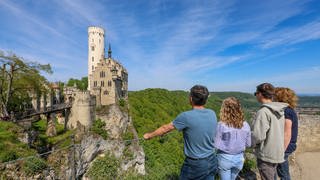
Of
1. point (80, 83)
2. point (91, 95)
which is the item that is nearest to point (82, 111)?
point (91, 95)

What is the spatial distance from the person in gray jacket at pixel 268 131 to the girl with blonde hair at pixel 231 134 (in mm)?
219

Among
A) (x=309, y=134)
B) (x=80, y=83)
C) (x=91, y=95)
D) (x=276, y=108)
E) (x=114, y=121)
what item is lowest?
(x=114, y=121)

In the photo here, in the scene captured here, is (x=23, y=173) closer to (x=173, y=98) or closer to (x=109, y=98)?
(x=109, y=98)

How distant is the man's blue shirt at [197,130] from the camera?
2832mm

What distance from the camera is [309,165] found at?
872 cm

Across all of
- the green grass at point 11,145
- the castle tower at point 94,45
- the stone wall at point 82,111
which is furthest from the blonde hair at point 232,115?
the castle tower at point 94,45

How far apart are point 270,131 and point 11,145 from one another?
551 inches

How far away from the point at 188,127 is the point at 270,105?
1495 mm

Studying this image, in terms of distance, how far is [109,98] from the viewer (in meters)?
29.1

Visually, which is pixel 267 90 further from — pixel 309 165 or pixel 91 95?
pixel 91 95

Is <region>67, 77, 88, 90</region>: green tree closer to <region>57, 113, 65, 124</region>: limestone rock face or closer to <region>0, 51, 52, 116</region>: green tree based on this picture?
<region>57, 113, 65, 124</region>: limestone rock face

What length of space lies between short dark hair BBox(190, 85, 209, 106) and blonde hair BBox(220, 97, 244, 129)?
25.4 inches

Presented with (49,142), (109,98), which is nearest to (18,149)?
(49,142)

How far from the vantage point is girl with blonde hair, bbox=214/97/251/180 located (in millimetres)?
3311
